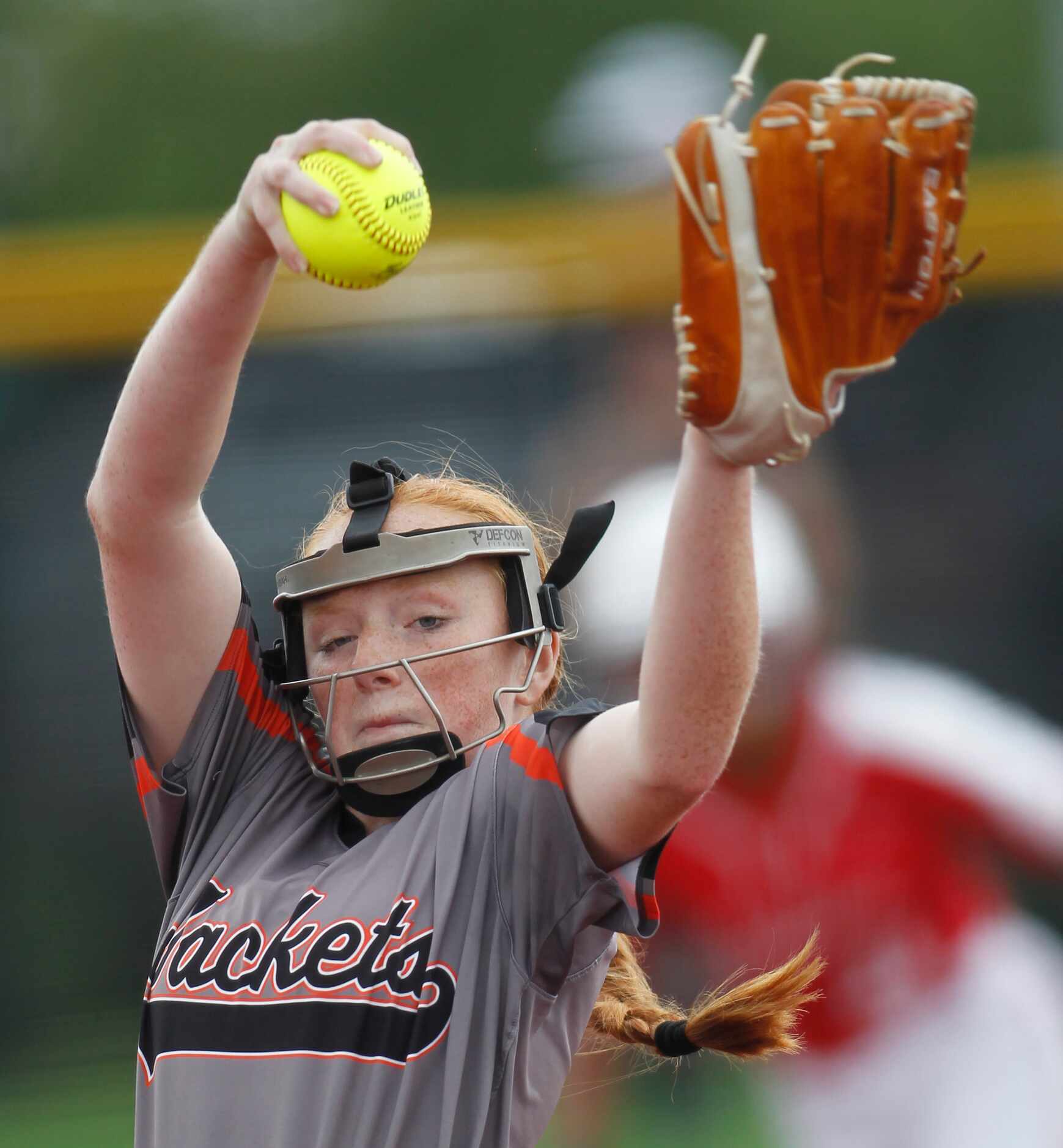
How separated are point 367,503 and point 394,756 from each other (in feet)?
1.07

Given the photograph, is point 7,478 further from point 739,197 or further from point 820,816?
point 739,197

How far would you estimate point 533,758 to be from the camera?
1456 millimetres

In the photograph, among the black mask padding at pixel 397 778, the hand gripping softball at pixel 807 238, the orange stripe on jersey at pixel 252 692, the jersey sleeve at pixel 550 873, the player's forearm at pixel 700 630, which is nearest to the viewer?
the hand gripping softball at pixel 807 238

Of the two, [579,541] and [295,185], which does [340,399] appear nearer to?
[579,541]

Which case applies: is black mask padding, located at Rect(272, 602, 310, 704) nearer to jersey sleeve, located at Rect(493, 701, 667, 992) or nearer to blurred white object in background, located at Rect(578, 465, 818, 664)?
jersey sleeve, located at Rect(493, 701, 667, 992)

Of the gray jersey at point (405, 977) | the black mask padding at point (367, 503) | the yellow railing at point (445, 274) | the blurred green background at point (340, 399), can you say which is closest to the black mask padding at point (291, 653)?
the black mask padding at point (367, 503)

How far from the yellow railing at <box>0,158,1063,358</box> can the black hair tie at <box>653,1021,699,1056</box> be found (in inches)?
139

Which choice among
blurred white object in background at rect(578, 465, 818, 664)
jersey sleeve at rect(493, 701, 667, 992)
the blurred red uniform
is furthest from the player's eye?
blurred white object in background at rect(578, 465, 818, 664)

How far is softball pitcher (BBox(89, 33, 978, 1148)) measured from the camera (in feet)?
4.10

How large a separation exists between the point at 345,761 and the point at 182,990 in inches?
11.2

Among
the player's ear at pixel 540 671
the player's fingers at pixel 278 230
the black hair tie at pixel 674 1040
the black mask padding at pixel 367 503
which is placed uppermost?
the player's fingers at pixel 278 230

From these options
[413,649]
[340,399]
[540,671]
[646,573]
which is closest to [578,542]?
[540,671]

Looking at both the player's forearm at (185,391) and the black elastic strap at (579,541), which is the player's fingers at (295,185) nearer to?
the player's forearm at (185,391)

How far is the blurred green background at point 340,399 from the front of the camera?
4805 mm
